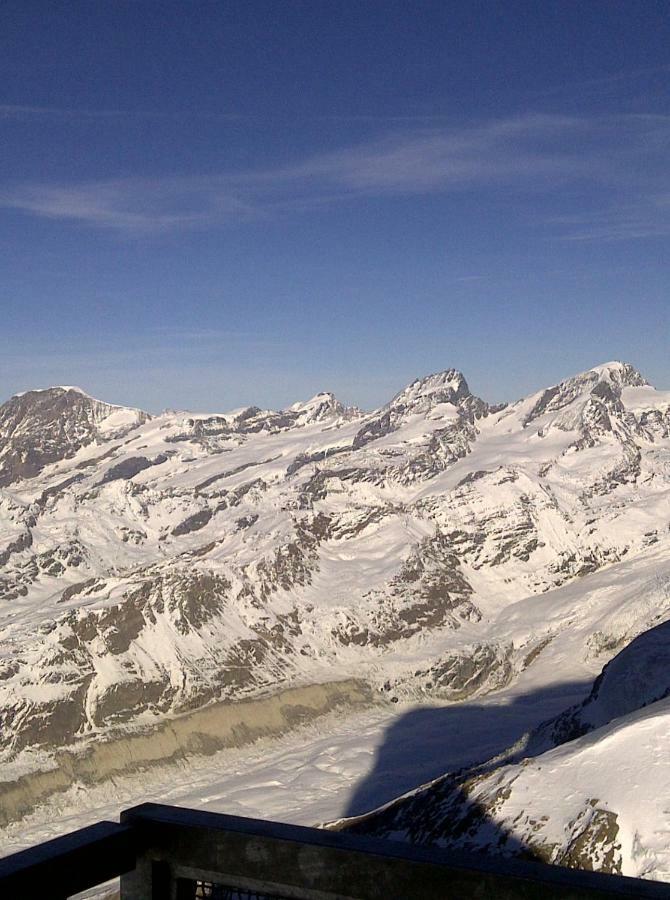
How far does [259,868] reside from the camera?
23.8ft

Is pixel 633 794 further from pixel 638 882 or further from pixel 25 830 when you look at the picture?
pixel 25 830

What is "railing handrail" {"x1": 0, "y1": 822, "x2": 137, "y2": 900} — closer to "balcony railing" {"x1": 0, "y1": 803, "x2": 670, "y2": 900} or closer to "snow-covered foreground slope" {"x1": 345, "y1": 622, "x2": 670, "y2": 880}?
"balcony railing" {"x1": 0, "y1": 803, "x2": 670, "y2": 900}

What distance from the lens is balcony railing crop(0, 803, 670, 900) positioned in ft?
21.5

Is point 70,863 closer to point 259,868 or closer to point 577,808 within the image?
point 259,868

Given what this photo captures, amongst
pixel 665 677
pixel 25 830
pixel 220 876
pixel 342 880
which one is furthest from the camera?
pixel 25 830

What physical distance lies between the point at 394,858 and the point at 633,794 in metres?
56.8

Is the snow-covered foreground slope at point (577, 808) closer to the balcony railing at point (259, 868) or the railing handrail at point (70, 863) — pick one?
the balcony railing at point (259, 868)

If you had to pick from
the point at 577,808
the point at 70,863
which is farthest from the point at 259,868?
the point at 577,808

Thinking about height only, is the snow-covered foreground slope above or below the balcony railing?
below

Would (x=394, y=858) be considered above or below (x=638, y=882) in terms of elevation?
above

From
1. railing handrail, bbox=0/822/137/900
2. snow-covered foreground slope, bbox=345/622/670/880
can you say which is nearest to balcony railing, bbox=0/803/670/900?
railing handrail, bbox=0/822/137/900

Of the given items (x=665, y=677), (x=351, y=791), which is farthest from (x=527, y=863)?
(x=351, y=791)

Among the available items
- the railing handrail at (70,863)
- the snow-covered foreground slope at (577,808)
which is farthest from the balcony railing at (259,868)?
the snow-covered foreground slope at (577,808)

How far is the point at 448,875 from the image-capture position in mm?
6680
